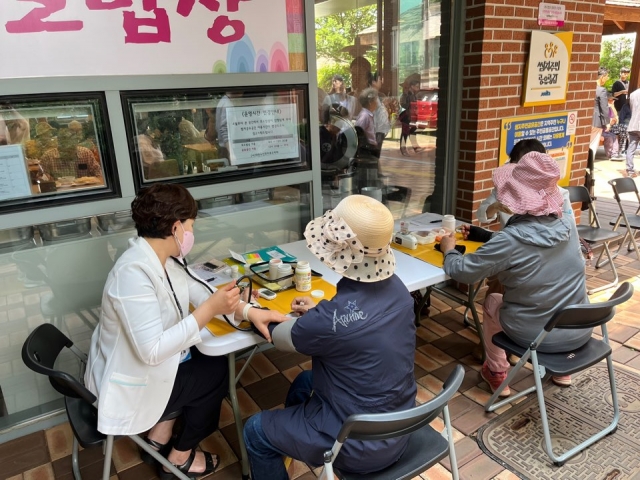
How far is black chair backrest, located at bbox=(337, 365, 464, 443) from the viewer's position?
1.32 meters

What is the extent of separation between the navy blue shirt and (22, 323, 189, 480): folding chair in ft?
2.42

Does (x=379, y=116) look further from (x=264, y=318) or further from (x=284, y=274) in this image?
(x=264, y=318)

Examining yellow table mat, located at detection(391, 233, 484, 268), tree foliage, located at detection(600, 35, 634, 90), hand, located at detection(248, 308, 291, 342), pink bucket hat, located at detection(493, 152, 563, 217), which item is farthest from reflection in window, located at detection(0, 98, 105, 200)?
tree foliage, located at detection(600, 35, 634, 90)

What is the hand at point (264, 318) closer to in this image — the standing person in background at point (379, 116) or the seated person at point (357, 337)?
the seated person at point (357, 337)

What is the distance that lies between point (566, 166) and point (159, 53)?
3500 mm

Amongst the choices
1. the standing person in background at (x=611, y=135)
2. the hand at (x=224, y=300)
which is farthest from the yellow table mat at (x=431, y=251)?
the standing person in background at (x=611, y=135)

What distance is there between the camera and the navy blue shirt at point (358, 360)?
1.47 metres

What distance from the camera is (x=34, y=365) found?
1632 mm

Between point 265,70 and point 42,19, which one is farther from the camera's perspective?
point 265,70

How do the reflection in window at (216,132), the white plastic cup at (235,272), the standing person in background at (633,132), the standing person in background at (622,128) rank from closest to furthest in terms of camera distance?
the white plastic cup at (235,272), the reflection in window at (216,132), the standing person in background at (633,132), the standing person in background at (622,128)

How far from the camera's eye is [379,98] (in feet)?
11.2

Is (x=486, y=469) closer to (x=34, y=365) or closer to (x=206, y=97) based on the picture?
(x=34, y=365)

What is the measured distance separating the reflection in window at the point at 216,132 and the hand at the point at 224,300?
40.0 inches

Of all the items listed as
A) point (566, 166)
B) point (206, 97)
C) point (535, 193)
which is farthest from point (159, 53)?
point (566, 166)
